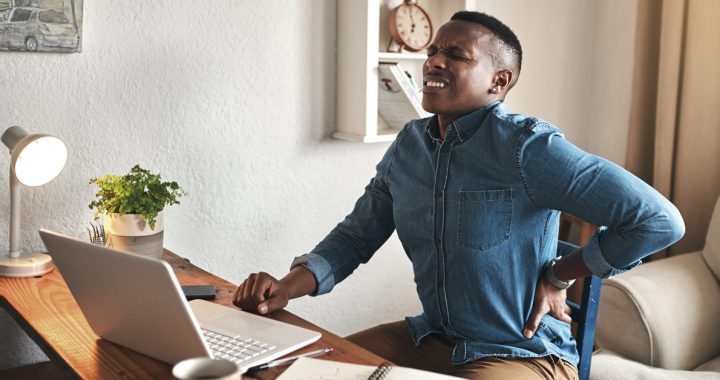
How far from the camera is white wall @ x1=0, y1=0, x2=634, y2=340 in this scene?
193cm

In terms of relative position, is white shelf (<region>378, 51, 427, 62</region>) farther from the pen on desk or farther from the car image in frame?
the pen on desk

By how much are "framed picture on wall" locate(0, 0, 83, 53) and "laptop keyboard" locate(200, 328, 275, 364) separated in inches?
37.2

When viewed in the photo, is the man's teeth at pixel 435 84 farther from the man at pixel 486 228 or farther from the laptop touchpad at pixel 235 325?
the laptop touchpad at pixel 235 325

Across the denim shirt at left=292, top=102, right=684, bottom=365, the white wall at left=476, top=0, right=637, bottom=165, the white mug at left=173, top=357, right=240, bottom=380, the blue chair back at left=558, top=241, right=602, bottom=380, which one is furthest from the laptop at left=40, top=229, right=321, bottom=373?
the white wall at left=476, top=0, right=637, bottom=165

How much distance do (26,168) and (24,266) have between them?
22 cm

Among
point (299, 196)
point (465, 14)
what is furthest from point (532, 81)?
point (465, 14)

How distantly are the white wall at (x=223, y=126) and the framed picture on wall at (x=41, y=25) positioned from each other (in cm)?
3

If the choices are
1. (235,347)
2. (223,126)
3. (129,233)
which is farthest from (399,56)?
(235,347)

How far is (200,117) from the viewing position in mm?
2143

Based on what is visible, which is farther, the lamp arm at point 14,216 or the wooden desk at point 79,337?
the lamp arm at point 14,216

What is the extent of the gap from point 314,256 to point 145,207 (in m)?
0.42

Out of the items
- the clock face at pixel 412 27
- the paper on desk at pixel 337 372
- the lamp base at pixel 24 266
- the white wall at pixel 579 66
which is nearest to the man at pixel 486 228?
the paper on desk at pixel 337 372

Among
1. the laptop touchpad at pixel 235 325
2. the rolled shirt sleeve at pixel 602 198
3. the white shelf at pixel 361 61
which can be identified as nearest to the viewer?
the laptop touchpad at pixel 235 325

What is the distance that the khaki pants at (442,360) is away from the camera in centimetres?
150
